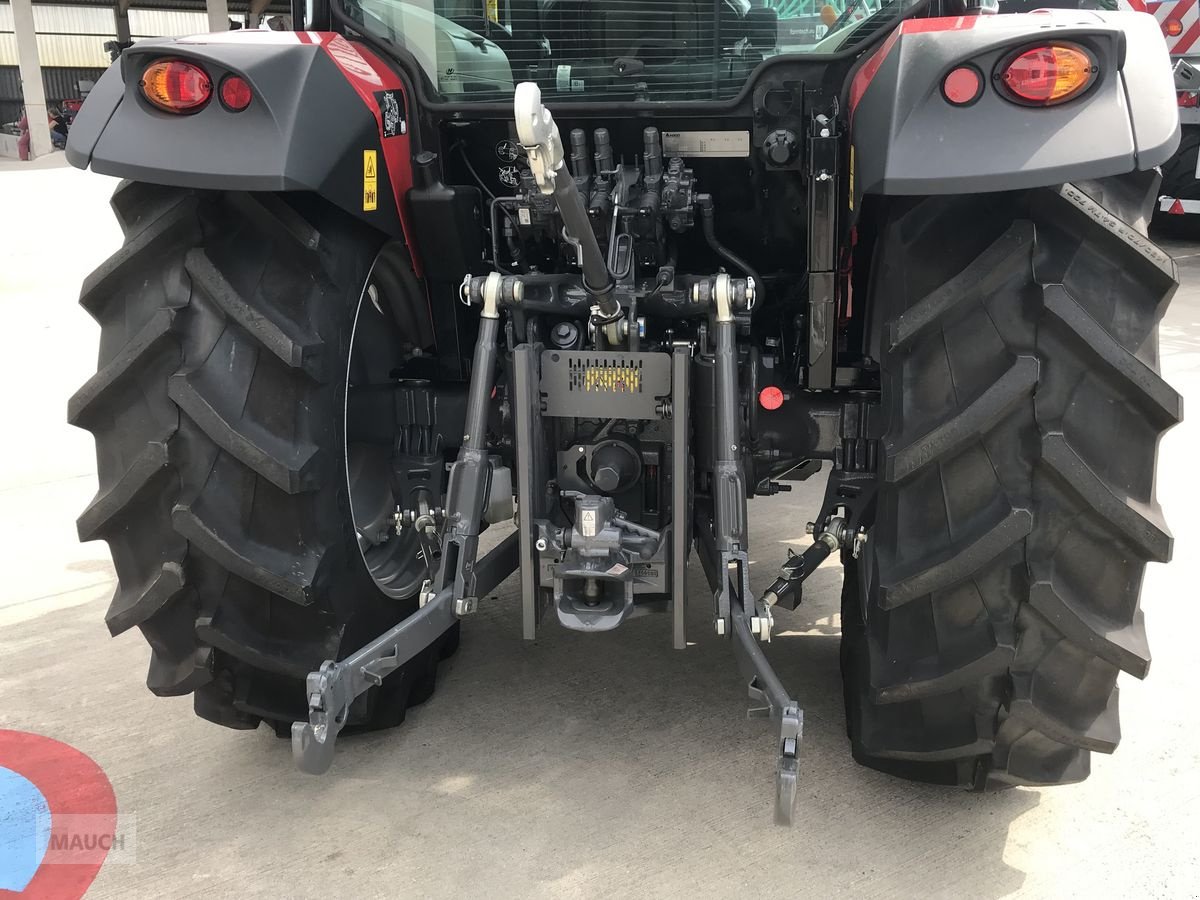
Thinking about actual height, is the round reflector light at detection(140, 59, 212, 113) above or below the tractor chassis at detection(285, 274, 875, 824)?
above

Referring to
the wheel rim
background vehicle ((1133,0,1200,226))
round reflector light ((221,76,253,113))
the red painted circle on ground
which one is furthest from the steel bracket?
background vehicle ((1133,0,1200,226))

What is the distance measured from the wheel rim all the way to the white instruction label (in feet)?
2.27

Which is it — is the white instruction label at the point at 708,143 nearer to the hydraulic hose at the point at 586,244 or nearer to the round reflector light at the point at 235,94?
the hydraulic hose at the point at 586,244

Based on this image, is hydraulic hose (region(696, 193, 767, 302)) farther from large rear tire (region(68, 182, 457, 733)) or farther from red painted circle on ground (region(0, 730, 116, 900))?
red painted circle on ground (region(0, 730, 116, 900))

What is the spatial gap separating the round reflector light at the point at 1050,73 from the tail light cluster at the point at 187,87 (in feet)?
4.55

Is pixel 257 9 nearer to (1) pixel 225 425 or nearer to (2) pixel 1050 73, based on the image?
(1) pixel 225 425

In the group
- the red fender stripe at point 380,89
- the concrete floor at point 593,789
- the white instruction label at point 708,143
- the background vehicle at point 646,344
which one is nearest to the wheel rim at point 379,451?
the background vehicle at point 646,344

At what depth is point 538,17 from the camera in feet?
7.97

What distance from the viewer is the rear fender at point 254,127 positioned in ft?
6.55

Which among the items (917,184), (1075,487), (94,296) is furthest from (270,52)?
(1075,487)

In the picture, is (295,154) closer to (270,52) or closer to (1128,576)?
(270,52)

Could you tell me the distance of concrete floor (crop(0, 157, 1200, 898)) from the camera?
2156mm

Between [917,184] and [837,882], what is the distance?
4.41 ft

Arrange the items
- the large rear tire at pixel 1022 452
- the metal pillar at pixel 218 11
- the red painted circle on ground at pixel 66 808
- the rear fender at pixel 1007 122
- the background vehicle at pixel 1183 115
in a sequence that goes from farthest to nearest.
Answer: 1. the metal pillar at pixel 218 11
2. the background vehicle at pixel 1183 115
3. the red painted circle on ground at pixel 66 808
4. the large rear tire at pixel 1022 452
5. the rear fender at pixel 1007 122
